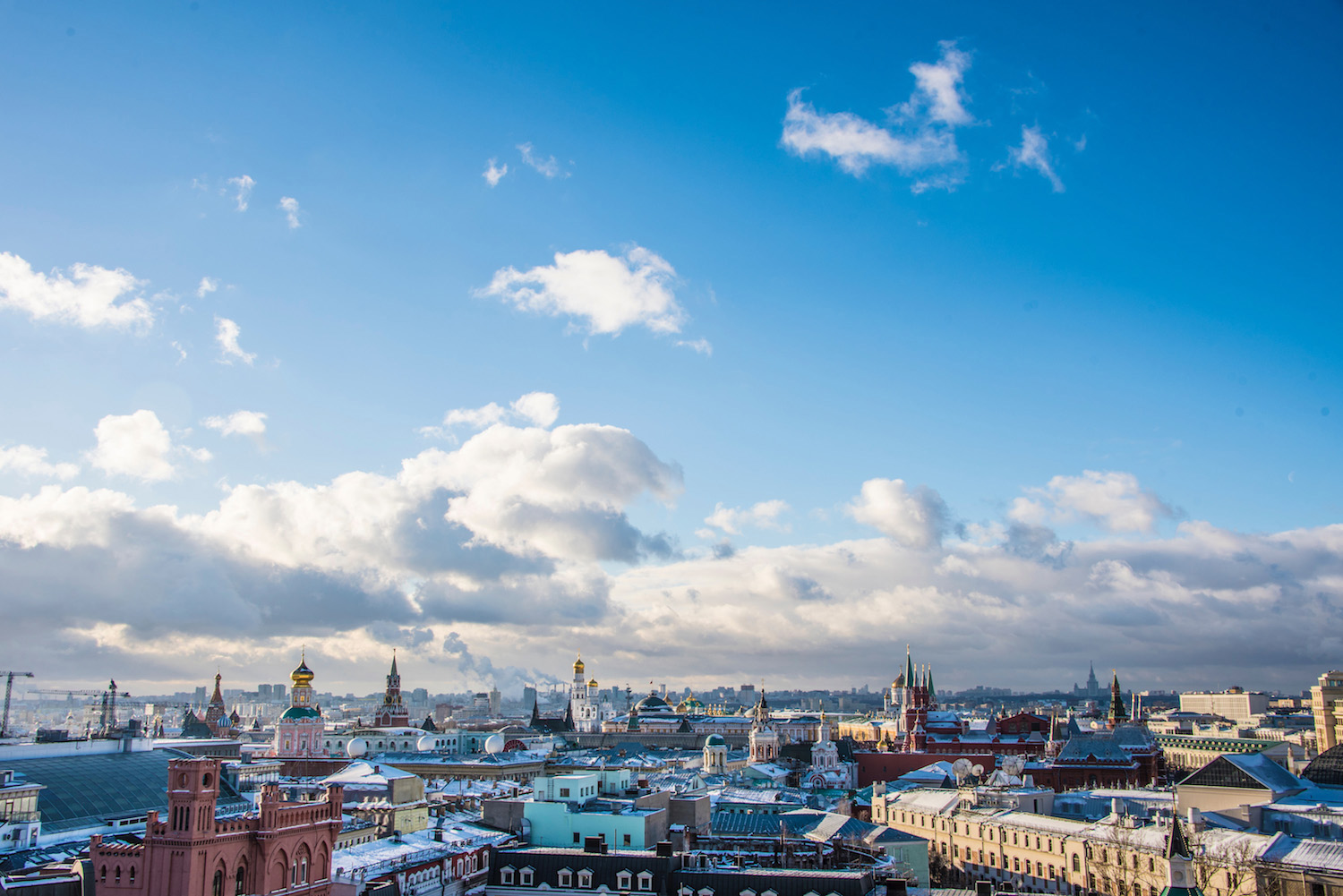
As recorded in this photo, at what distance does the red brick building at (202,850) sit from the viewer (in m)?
43.0

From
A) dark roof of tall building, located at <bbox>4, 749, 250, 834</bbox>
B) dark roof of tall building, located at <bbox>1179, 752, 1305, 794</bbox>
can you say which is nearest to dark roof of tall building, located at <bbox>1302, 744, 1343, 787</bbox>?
dark roof of tall building, located at <bbox>1179, 752, 1305, 794</bbox>

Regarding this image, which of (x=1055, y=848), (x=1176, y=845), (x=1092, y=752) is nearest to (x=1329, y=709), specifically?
(x=1092, y=752)

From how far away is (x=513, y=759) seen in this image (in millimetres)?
130500

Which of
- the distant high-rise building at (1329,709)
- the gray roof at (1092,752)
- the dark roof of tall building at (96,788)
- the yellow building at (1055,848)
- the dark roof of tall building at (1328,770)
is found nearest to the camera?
the yellow building at (1055,848)

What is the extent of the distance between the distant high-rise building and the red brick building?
14136 centimetres

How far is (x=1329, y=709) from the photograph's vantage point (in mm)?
150375

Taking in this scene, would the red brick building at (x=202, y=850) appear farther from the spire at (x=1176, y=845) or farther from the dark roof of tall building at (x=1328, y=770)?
the dark roof of tall building at (x=1328, y=770)

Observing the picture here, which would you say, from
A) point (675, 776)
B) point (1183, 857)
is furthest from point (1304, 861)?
point (675, 776)

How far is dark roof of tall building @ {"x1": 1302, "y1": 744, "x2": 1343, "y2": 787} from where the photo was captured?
88.8 metres

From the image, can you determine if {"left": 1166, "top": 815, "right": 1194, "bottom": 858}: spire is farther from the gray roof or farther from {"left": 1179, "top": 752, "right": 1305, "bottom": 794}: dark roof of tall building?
the gray roof

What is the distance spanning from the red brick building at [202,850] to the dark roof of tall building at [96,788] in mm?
27265

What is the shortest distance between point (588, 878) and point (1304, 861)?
120ft

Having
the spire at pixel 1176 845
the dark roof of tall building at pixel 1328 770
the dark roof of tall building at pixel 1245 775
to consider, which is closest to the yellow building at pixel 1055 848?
the dark roof of tall building at pixel 1245 775

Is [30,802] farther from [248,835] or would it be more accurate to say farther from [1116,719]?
[1116,719]
